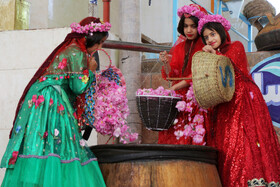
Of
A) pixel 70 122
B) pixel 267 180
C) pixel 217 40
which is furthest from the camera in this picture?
pixel 217 40

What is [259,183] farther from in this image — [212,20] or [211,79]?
[212,20]

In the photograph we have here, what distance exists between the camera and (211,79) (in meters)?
3.04

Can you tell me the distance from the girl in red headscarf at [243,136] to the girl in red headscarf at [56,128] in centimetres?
100

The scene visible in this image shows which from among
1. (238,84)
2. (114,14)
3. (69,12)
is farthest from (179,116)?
(114,14)

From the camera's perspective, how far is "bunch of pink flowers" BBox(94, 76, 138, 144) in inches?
126

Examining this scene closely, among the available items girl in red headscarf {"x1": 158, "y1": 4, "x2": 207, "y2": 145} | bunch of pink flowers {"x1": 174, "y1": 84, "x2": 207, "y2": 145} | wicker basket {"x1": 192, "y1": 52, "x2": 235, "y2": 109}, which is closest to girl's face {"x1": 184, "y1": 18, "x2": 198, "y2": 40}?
girl in red headscarf {"x1": 158, "y1": 4, "x2": 207, "y2": 145}

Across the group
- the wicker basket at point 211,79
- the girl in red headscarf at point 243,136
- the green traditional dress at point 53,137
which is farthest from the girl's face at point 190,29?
the green traditional dress at point 53,137

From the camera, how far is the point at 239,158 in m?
3.12

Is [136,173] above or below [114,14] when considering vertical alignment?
below

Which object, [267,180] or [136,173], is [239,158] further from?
[136,173]

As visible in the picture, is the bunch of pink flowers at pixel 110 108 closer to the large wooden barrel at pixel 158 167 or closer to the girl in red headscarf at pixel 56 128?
the girl in red headscarf at pixel 56 128

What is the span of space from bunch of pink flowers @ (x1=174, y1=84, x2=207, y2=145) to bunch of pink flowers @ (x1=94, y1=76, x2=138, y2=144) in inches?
18.8

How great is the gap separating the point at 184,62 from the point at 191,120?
0.53 meters

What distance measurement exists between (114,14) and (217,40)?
15.1 feet
